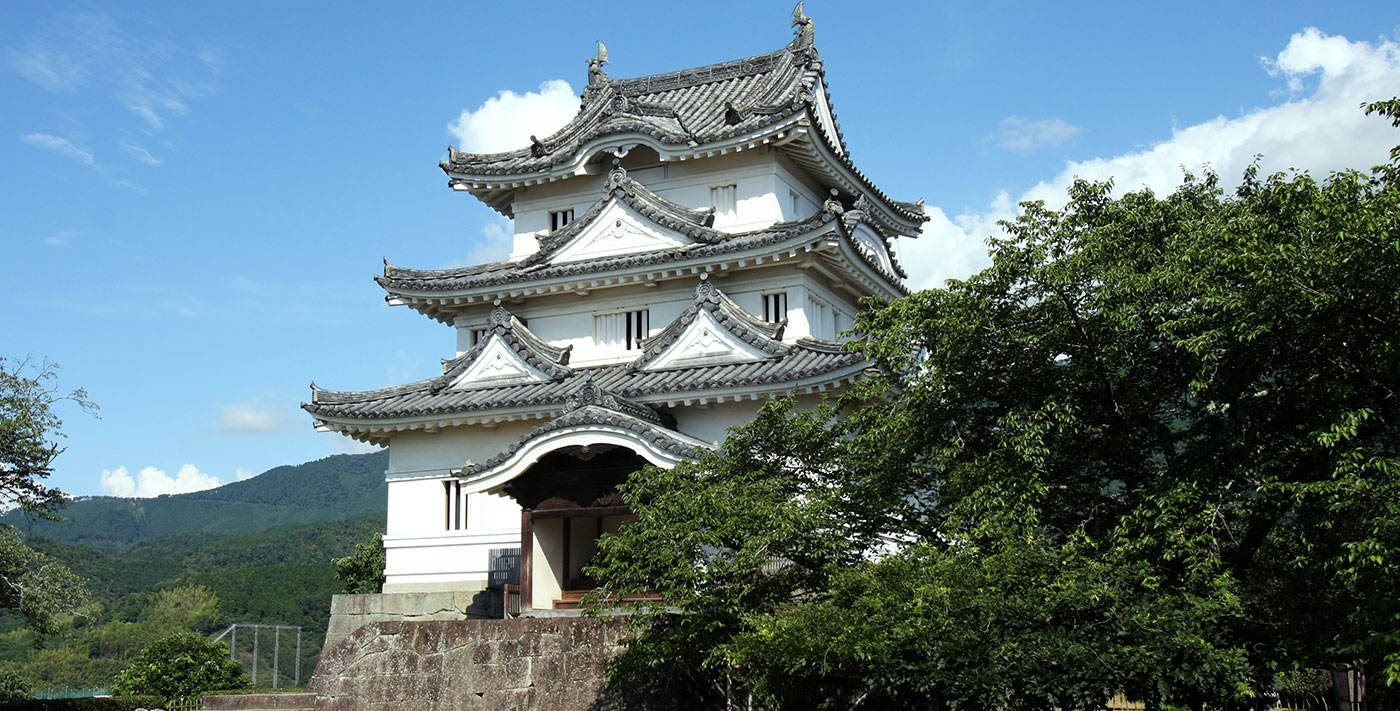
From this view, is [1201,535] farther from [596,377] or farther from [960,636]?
[596,377]

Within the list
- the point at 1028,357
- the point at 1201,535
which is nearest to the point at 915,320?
the point at 1028,357

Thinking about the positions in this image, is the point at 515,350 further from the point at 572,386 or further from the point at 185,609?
the point at 185,609

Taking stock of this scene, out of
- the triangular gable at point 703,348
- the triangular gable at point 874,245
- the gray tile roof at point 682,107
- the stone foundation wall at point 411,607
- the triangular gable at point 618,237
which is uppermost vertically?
the gray tile roof at point 682,107

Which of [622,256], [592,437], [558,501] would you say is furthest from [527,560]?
[622,256]

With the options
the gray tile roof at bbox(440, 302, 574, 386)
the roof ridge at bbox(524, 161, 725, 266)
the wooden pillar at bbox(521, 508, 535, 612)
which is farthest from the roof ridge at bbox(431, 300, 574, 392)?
the wooden pillar at bbox(521, 508, 535, 612)

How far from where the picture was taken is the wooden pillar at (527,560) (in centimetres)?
2022

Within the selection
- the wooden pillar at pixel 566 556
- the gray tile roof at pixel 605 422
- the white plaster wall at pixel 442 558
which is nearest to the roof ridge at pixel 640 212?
the gray tile roof at pixel 605 422

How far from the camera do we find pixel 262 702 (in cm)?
1964

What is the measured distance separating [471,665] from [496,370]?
8.16 metres

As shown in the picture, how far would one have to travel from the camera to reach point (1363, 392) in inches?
432

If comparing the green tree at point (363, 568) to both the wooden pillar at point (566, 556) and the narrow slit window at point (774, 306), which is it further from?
the narrow slit window at point (774, 306)

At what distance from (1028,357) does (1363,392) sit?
3.16m

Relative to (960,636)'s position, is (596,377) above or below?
above

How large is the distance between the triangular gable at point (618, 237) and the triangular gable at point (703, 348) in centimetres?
228
